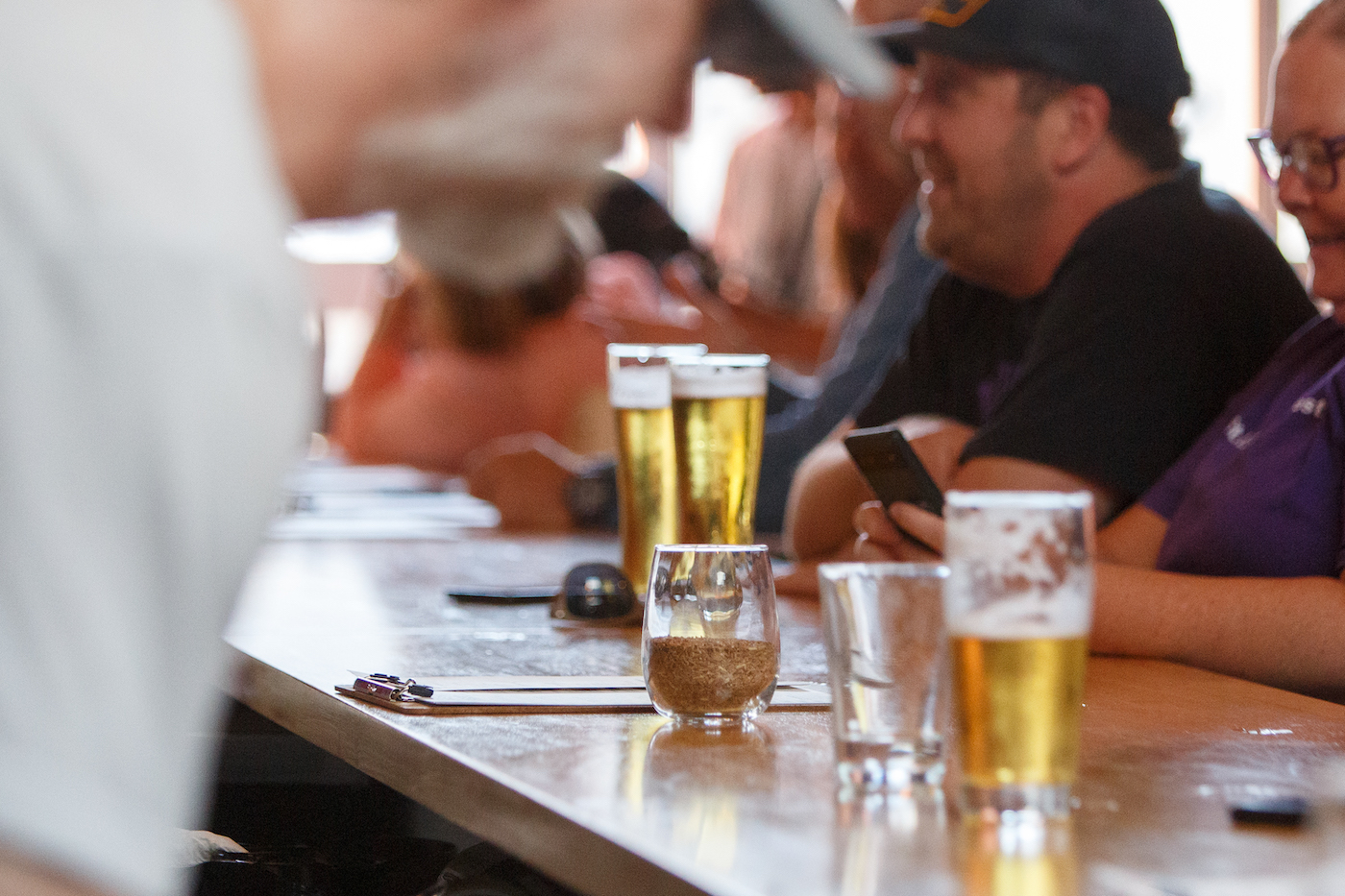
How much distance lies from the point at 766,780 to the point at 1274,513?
0.83m

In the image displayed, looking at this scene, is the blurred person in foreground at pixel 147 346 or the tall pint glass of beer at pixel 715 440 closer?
the blurred person in foreground at pixel 147 346

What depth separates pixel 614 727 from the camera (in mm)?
958

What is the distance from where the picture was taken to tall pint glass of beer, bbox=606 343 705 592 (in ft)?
5.30

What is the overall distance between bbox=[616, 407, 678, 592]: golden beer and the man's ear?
28.4 inches

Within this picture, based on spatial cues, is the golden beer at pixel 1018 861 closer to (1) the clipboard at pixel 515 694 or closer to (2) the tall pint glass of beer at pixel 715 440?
(1) the clipboard at pixel 515 694

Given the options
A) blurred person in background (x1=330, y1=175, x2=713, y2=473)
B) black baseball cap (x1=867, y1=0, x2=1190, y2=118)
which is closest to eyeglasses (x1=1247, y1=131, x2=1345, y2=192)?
black baseball cap (x1=867, y1=0, x2=1190, y2=118)

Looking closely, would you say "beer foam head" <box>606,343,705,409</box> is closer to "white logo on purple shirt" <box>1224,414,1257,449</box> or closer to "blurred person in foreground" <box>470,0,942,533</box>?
"white logo on purple shirt" <box>1224,414,1257,449</box>

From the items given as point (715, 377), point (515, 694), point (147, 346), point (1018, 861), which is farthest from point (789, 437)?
point (147, 346)

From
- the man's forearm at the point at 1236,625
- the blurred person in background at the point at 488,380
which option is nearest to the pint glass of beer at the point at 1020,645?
the man's forearm at the point at 1236,625

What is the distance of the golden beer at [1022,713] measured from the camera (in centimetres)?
74

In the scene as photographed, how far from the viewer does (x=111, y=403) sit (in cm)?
43

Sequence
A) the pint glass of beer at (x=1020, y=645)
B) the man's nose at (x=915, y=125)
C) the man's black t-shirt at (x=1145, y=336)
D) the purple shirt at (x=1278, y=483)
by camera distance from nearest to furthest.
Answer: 1. the pint glass of beer at (x=1020, y=645)
2. the purple shirt at (x=1278, y=483)
3. the man's black t-shirt at (x=1145, y=336)
4. the man's nose at (x=915, y=125)

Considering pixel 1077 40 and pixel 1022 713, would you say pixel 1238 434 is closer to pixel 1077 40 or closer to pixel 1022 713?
pixel 1077 40

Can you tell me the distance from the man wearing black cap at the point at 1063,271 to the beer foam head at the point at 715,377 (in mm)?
372
